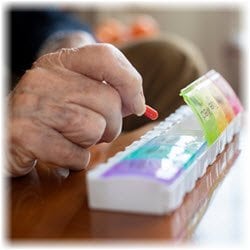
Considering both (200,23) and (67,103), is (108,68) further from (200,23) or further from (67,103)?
(200,23)

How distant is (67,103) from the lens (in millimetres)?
517

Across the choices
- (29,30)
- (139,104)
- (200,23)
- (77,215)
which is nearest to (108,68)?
(139,104)

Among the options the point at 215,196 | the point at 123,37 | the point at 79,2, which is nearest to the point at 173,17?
the point at 79,2

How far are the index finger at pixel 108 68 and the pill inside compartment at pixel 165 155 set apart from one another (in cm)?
5

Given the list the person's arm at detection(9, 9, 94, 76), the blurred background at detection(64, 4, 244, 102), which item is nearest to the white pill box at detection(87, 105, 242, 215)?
the person's arm at detection(9, 9, 94, 76)

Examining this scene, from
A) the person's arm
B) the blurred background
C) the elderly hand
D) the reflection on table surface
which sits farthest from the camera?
the blurred background

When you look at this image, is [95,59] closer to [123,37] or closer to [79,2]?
[123,37]

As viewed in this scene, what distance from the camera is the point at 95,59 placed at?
527 mm

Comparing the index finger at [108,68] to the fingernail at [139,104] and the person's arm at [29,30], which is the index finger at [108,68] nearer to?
the fingernail at [139,104]

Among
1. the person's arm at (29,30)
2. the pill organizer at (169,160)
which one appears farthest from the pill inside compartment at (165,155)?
the person's arm at (29,30)

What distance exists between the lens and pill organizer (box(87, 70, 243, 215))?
414 mm

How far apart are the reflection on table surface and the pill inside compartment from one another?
0.10 ft

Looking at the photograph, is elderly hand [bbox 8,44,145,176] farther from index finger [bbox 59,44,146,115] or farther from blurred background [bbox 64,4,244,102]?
blurred background [bbox 64,4,244,102]

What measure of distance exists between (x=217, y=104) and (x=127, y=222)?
0.79 feet
